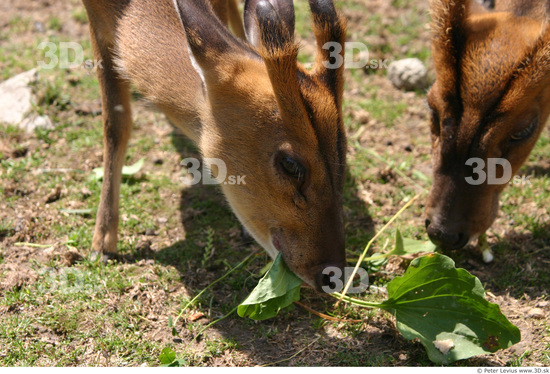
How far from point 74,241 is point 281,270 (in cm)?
216

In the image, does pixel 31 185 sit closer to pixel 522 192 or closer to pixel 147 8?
pixel 147 8

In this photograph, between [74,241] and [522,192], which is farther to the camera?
[522,192]

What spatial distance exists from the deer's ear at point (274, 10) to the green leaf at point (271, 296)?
1.79 meters

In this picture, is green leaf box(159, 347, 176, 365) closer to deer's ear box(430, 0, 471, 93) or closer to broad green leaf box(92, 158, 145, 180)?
broad green leaf box(92, 158, 145, 180)

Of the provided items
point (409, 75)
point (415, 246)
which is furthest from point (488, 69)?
point (409, 75)

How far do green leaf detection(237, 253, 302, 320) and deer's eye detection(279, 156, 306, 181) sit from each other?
2.07 feet

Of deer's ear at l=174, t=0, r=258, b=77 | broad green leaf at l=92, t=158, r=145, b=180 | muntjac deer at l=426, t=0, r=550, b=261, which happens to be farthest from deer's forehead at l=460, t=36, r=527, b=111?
broad green leaf at l=92, t=158, r=145, b=180

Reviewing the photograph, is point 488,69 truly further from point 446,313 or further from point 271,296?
point 271,296

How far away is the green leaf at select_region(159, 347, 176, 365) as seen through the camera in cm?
436

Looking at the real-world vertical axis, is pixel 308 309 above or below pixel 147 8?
below

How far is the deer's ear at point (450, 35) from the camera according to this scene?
5.39m

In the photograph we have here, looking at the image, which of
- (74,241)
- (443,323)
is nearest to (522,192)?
(443,323)

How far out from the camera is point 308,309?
4.93 meters

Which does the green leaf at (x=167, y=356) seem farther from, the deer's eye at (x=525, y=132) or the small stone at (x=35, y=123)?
the small stone at (x=35, y=123)
